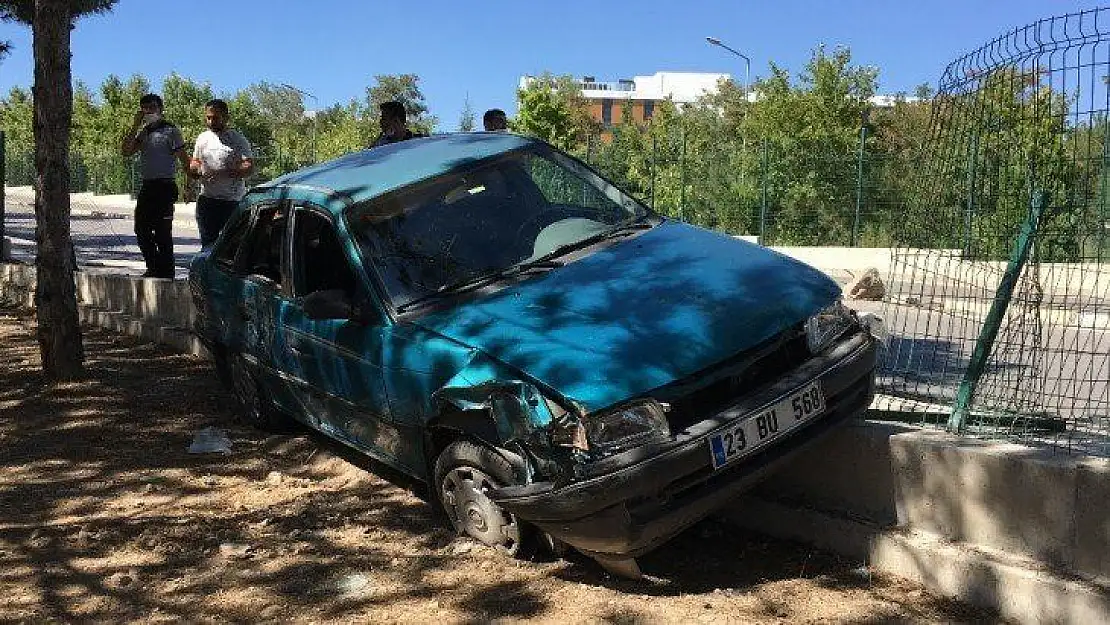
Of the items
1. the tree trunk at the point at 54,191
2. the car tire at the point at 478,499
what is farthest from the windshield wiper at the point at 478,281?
the tree trunk at the point at 54,191

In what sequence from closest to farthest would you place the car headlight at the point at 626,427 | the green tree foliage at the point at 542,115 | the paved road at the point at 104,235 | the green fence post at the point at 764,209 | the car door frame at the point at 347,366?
the car headlight at the point at 626,427
the car door frame at the point at 347,366
the paved road at the point at 104,235
the green fence post at the point at 764,209
the green tree foliage at the point at 542,115

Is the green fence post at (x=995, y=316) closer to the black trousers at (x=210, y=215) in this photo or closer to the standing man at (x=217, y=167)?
the standing man at (x=217, y=167)

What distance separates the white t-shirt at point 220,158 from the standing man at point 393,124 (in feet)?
3.90

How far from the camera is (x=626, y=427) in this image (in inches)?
142

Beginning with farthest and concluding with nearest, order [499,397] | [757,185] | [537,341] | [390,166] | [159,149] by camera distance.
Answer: [757,185], [159,149], [390,166], [537,341], [499,397]

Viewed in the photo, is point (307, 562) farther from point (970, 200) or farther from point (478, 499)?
point (970, 200)

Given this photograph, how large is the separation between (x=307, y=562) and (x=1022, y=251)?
3.12m

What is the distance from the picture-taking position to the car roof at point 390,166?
514 cm

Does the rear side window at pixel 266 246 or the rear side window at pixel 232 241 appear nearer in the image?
the rear side window at pixel 266 246

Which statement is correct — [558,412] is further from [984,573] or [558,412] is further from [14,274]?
[14,274]

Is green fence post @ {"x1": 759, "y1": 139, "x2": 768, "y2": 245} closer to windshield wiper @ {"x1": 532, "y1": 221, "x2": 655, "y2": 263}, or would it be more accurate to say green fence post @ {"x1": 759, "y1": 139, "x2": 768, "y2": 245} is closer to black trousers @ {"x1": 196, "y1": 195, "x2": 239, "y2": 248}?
black trousers @ {"x1": 196, "y1": 195, "x2": 239, "y2": 248}

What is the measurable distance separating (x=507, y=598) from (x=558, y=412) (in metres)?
0.76

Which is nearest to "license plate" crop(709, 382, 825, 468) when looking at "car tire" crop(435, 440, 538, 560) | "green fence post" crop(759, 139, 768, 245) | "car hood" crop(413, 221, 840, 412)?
"car hood" crop(413, 221, 840, 412)

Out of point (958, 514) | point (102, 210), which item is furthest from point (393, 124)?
point (102, 210)
